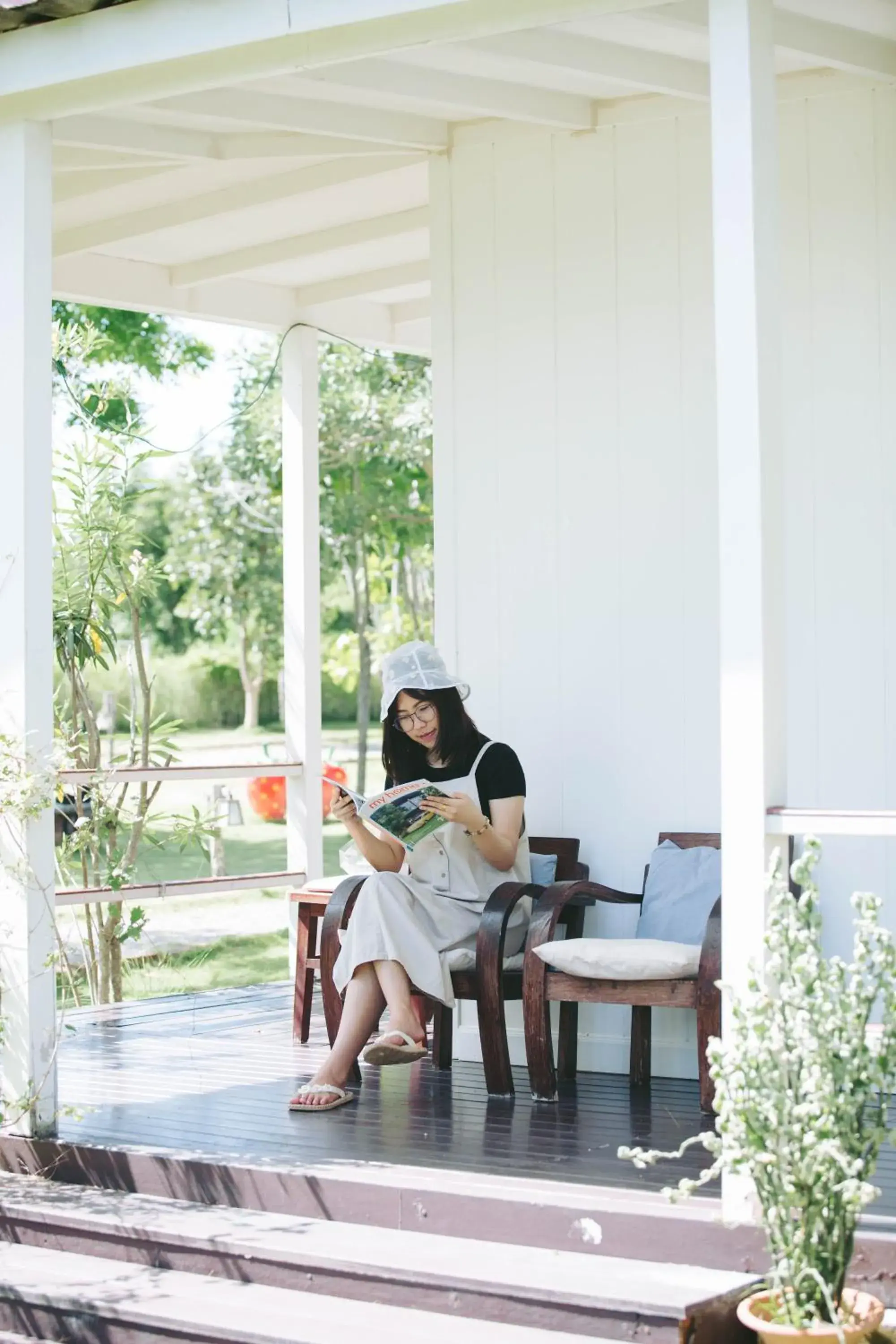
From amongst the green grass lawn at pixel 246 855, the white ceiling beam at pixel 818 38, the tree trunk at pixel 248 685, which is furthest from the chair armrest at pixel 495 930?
the tree trunk at pixel 248 685

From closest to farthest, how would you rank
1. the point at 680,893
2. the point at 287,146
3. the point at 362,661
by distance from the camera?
the point at 680,893 → the point at 287,146 → the point at 362,661

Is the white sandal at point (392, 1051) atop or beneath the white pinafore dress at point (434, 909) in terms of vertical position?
beneath

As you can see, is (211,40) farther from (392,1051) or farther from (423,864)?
(392,1051)

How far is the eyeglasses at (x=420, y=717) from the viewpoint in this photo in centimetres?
495

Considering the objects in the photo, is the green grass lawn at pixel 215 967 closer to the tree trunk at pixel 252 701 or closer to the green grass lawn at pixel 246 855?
the green grass lawn at pixel 246 855

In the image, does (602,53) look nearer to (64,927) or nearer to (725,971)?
(725,971)

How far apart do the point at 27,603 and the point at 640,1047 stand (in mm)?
2129

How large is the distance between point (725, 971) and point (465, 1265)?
0.81 m

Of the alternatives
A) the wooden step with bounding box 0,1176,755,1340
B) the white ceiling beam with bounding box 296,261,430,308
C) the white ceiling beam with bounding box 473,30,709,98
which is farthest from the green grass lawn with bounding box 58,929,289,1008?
the white ceiling beam with bounding box 473,30,709,98

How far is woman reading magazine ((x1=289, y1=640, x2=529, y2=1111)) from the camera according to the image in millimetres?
4574

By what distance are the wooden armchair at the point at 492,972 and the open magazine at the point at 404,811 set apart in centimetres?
28

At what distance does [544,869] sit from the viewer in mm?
5105

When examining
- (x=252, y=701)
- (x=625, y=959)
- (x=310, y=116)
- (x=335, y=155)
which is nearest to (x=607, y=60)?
(x=310, y=116)

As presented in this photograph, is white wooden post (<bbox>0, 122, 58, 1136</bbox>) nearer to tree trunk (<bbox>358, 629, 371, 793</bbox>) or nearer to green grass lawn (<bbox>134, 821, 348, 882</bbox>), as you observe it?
green grass lawn (<bbox>134, 821, 348, 882</bbox>)
